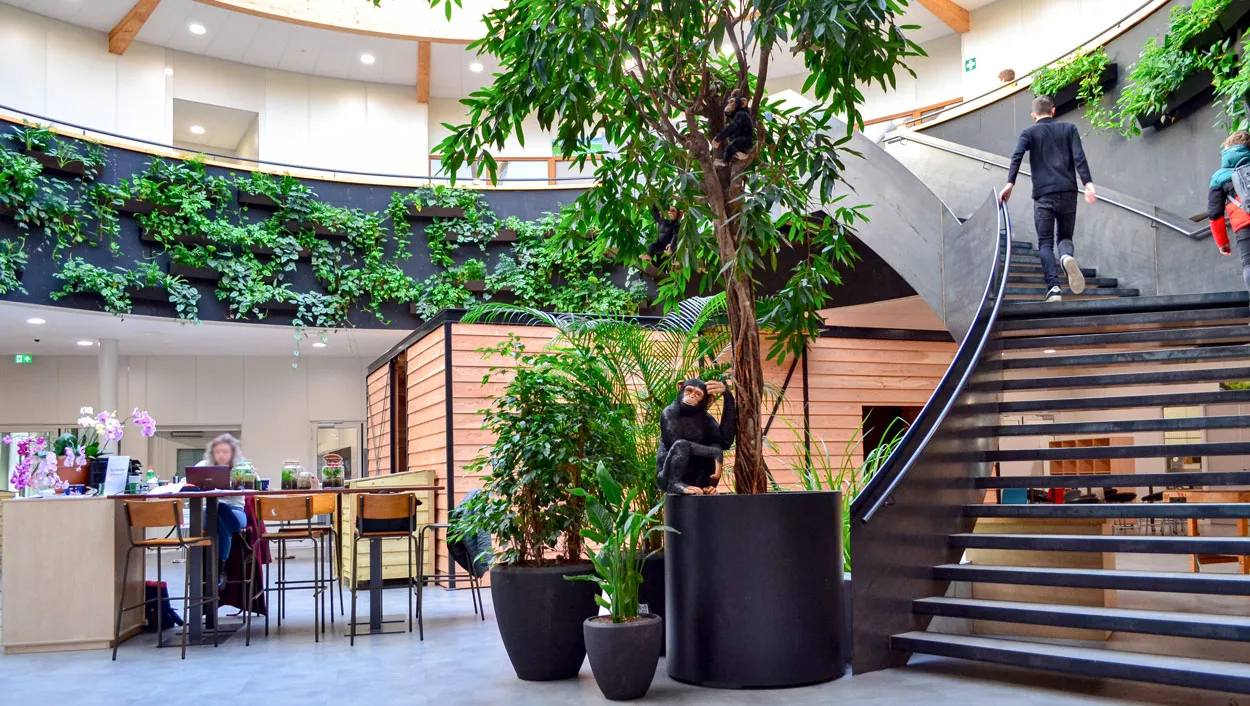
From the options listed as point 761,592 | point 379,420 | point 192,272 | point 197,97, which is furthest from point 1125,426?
point 197,97

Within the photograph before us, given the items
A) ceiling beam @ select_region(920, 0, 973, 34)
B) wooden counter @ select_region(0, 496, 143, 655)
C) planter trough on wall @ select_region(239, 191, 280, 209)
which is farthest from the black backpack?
planter trough on wall @ select_region(239, 191, 280, 209)

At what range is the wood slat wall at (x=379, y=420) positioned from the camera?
12.5 meters

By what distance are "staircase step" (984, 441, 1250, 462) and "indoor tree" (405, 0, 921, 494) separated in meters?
1.35

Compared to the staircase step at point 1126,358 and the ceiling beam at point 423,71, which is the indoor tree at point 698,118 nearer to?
the staircase step at point 1126,358

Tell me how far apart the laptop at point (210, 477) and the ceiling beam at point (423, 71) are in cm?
1006

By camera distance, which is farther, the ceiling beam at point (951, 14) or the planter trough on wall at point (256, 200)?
the ceiling beam at point (951, 14)

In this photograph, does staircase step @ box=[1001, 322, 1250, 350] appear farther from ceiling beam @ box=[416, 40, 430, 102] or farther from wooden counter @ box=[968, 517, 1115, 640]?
ceiling beam @ box=[416, 40, 430, 102]

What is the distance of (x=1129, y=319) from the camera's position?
624cm

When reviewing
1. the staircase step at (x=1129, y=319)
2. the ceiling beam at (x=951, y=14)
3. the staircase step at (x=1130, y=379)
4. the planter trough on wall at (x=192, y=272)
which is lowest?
the staircase step at (x=1130, y=379)

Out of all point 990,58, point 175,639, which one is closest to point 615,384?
point 175,639

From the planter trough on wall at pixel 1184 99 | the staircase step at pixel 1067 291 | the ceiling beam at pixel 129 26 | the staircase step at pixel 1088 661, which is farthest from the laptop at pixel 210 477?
the ceiling beam at pixel 129 26

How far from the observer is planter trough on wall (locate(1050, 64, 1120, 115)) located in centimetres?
973

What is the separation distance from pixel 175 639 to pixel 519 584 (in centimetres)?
314

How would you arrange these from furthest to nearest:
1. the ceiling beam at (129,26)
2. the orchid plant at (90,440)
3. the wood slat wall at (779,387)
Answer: the ceiling beam at (129,26) → the wood slat wall at (779,387) → the orchid plant at (90,440)
